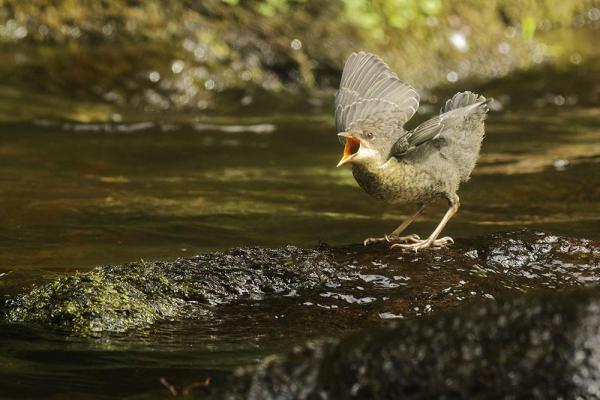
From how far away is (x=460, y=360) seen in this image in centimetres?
285

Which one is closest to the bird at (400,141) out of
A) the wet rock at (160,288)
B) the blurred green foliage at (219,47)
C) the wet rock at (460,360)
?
the wet rock at (160,288)

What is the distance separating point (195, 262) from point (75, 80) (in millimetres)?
5970

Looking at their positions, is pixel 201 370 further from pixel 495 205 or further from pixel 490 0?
pixel 490 0

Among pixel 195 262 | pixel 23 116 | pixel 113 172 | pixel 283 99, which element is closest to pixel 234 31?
pixel 283 99

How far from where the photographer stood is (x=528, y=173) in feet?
24.9

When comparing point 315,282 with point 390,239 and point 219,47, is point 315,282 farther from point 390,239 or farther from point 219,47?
point 219,47

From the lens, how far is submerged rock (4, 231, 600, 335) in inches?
158

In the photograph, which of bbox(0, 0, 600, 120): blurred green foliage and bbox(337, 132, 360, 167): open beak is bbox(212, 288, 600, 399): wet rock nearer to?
bbox(337, 132, 360, 167): open beak

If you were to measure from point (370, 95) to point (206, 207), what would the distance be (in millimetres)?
1961

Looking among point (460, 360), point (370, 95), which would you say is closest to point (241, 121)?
point (370, 95)

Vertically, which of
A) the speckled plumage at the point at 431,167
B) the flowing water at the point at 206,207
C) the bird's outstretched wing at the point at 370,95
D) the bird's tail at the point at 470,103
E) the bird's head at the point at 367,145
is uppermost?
the bird's outstretched wing at the point at 370,95

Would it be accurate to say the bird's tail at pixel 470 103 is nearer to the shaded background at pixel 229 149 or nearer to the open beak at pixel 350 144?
the open beak at pixel 350 144

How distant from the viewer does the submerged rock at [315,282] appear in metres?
4.01

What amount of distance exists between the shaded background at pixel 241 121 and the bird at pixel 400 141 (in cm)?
113
